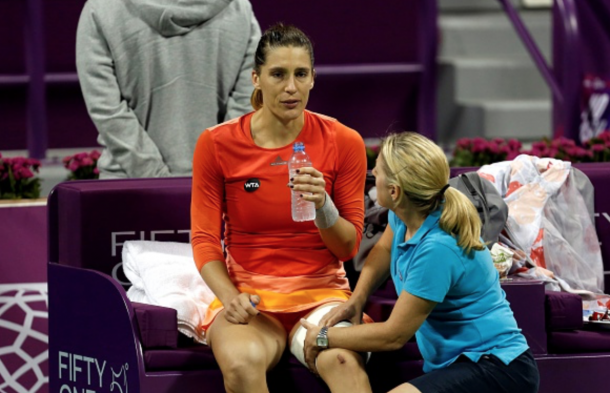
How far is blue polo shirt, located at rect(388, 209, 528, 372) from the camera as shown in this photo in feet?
12.1

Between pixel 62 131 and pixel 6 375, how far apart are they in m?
3.49

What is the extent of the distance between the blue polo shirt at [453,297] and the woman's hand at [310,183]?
0.29 m

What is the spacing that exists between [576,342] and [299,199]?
3.80 feet

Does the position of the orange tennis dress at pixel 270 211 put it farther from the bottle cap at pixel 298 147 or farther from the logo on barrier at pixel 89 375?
the logo on barrier at pixel 89 375

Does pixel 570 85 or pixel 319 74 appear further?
pixel 319 74

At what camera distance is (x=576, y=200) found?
4.98m

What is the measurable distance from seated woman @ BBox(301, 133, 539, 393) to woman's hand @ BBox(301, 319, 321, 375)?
2 centimetres

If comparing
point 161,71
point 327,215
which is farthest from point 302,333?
point 161,71

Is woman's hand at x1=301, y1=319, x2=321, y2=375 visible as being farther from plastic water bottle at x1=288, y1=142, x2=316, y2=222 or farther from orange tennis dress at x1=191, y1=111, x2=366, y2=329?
plastic water bottle at x1=288, y1=142, x2=316, y2=222

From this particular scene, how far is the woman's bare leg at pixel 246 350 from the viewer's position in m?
3.84

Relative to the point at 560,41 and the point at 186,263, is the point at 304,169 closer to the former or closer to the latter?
the point at 186,263

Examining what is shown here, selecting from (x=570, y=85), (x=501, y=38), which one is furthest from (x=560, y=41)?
(x=501, y=38)

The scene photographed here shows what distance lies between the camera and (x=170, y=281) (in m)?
4.40

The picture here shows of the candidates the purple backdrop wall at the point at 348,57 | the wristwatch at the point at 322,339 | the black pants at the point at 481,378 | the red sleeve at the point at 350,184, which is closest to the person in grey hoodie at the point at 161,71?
the red sleeve at the point at 350,184
